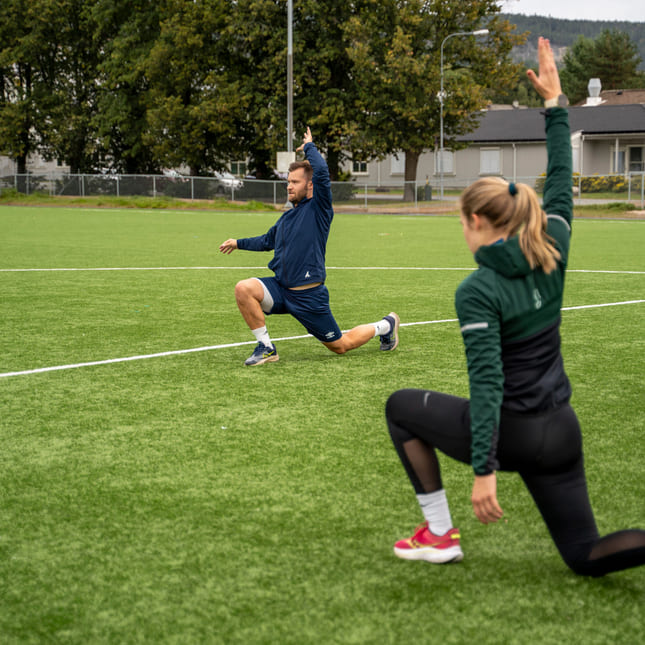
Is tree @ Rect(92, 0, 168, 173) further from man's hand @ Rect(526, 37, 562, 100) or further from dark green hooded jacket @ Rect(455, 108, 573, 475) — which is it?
dark green hooded jacket @ Rect(455, 108, 573, 475)

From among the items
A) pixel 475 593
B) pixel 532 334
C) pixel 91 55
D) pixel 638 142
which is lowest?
pixel 475 593

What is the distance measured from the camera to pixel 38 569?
3.39m

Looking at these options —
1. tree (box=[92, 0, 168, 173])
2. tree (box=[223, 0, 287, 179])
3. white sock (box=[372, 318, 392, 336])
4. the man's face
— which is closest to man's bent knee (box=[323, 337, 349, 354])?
white sock (box=[372, 318, 392, 336])

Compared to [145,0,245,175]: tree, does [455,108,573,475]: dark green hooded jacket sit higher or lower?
lower

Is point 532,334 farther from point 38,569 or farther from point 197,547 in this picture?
point 38,569

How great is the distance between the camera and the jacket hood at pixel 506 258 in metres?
2.87

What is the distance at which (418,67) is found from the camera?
42281 millimetres

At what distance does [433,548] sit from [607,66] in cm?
10565

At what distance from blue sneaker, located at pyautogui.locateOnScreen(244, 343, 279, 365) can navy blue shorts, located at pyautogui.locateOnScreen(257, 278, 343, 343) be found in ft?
1.01

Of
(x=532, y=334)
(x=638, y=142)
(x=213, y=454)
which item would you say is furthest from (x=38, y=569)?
(x=638, y=142)

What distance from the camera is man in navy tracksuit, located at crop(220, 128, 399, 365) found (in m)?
6.91

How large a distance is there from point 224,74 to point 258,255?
3208 cm

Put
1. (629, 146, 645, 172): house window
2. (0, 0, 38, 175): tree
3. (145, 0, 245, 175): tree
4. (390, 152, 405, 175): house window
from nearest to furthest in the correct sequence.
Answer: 1. (145, 0, 245, 175): tree
2. (0, 0, 38, 175): tree
3. (629, 146, 645, 172): house window
4. (390, 152, 405, 175): house window

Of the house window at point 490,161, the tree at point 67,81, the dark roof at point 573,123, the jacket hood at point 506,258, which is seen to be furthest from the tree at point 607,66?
the jacket hood at point 506,258
